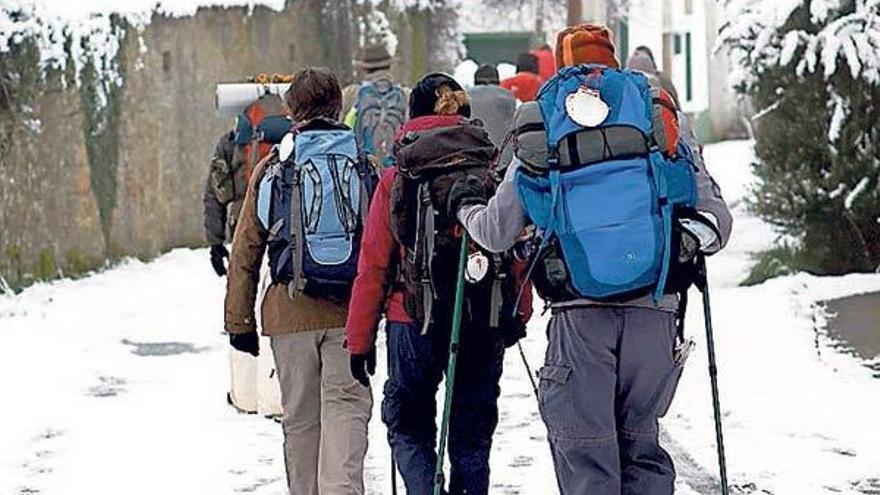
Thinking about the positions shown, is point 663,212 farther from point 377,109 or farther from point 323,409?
point 377,109

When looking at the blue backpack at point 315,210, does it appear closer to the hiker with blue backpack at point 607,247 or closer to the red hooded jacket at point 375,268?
the red hooded jacket at point 375,268

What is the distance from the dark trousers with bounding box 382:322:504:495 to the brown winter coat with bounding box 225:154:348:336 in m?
0.40

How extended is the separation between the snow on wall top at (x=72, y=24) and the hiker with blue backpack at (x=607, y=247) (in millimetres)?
9212

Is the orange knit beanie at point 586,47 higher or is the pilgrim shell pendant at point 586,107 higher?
the orange knit beanie at point 586,47

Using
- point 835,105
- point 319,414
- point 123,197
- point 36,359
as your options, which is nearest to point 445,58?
point 123,197

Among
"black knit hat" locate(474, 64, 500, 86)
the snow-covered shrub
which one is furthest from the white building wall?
"black knit hat" locate(474, 64, 500, 86)

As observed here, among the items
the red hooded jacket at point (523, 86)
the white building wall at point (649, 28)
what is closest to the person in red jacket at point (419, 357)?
the red hooded jacket at point (523, 86)

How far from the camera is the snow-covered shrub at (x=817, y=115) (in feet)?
41.3

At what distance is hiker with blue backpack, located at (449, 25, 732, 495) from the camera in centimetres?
529

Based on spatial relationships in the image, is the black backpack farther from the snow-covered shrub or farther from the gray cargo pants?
the snow-covered shrub

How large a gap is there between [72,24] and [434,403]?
369 inches

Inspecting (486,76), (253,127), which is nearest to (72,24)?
(486,76)

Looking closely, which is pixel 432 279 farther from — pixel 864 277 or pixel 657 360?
pixel 864 277

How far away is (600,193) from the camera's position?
529 centimetres
